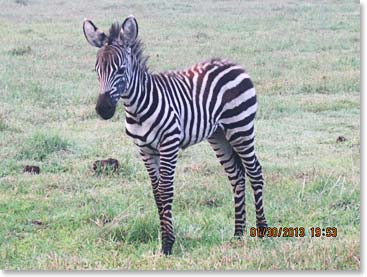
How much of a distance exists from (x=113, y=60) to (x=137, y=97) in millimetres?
322

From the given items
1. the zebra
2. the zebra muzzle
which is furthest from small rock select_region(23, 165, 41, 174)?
the zebra muzzle

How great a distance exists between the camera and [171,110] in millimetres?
5086

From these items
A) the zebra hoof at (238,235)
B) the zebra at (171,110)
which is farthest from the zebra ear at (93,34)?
the zebra hoof at (238,235)

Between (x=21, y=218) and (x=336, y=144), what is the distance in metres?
2.86

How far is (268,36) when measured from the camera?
956cm

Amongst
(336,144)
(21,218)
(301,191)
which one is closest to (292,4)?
(336,144)

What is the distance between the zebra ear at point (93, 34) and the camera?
4.83 meters

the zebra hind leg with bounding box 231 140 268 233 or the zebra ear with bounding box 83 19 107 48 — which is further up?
the zebra ear with bounding box 83 19 107 48

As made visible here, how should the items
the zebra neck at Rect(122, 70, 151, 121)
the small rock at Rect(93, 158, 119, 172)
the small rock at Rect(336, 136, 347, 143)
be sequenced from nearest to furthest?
the zebra neck at Rect(122, 70, 151, 121) < the small rock at Rect(93, 158, 119, 172) < the small rock at Rect(336, 136, 347, 143)

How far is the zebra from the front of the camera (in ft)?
15.9

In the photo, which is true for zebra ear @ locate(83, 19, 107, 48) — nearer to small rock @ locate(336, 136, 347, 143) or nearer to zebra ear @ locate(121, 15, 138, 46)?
zebra ear @ locate(121, 15, 138, 46)

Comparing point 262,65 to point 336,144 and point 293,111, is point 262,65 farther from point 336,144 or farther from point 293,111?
point 336,144
